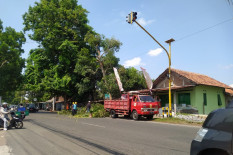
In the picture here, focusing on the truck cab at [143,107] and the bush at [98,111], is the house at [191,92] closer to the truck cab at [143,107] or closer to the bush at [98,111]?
the truck cab at [143,107]

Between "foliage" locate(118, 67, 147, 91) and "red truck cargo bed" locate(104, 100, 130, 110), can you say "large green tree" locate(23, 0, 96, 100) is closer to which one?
"foliage" locate(118, 67, 147, 91)

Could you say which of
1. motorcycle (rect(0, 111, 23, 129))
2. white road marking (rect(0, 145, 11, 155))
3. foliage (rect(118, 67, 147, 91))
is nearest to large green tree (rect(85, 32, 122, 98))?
foliage (rect(118, 67, 147, 91))

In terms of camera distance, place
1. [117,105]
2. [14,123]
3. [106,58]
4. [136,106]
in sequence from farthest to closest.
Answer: [106,58] → [117,105] → [136,106] → [14,123]

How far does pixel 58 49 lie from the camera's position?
33.5 m

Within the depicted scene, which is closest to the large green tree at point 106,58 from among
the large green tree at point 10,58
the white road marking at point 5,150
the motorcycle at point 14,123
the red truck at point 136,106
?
the red truck at point 136,106

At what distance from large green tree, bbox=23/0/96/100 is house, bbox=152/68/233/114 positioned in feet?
40.1

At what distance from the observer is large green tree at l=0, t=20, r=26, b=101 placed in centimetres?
2870

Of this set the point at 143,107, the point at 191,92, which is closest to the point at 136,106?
the point at 143,107

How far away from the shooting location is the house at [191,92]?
20.8 meters

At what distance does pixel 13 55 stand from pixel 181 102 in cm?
2431

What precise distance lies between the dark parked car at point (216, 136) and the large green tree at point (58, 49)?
92.7ft

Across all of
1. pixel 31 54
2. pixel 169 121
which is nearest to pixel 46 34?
pixel 31 54

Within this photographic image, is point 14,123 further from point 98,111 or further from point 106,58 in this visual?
point 106,58

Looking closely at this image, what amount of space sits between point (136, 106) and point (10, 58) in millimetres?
21511
